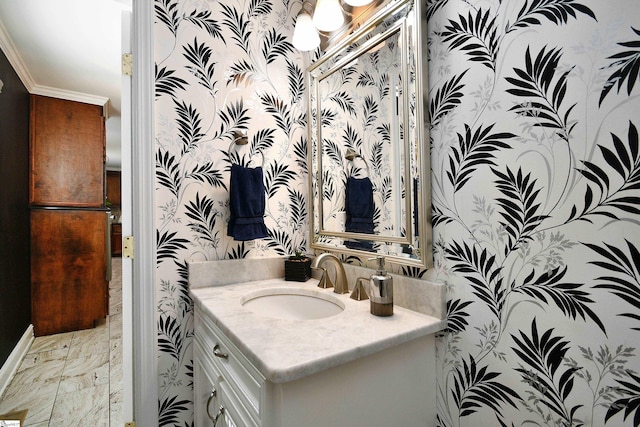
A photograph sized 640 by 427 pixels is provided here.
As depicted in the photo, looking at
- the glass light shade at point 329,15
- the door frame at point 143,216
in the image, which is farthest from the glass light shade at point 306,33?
the door frame at point 143,216

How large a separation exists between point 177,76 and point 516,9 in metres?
1.21

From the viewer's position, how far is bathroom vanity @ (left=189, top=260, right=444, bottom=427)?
2.22 ft

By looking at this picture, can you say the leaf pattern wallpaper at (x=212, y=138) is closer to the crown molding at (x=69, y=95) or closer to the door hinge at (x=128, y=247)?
the door hinge at (x=128, y=247)

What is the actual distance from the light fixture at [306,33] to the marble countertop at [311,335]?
1105mm

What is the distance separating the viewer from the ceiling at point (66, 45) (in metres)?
1.88

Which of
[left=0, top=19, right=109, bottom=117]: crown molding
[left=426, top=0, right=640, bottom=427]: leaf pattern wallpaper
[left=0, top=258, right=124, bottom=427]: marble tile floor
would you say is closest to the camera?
[left=426, top=0, right=640, bottom=427]: leaf pattern wallpaper

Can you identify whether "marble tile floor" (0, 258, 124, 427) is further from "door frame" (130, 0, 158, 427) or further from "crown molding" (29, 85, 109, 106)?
"crown molding" (29, 85, 109, 106)

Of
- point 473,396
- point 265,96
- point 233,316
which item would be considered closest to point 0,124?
point 265,96

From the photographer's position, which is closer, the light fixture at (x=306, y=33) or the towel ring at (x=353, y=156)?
the towel ring at (x=353, y=156)

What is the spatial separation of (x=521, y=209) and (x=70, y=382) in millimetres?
2789

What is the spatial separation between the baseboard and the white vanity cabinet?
1.99 m

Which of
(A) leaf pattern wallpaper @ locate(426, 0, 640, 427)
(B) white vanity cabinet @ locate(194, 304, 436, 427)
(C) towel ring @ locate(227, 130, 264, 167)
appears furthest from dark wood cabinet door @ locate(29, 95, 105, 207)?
(A) leaf pattern wallpaper @ locate(426, 0, 640, 427)

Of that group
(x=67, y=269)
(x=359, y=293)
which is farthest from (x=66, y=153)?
(x=359, y=293)

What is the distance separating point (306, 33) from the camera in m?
1.37
